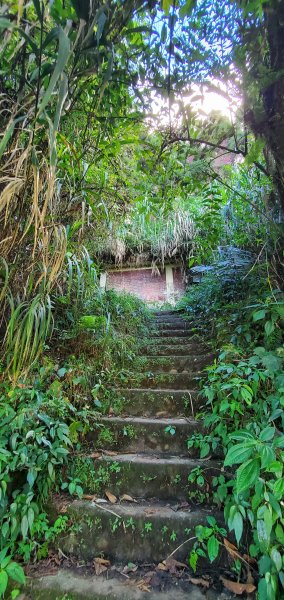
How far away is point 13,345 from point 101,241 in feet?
5.60

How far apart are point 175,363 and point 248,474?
5.44 feet

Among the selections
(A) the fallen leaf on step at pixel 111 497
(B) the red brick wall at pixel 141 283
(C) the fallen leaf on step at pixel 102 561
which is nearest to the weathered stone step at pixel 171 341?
(A) the fallen leaf on step at pixel 111 497

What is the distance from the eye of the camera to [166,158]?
6.92ft

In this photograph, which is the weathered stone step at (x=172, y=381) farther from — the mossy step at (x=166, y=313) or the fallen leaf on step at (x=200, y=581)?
the mossy step at (x=166, y=313)

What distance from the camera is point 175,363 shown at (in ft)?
8.71

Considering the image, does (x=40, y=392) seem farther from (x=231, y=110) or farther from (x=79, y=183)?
(x=231, y=110)

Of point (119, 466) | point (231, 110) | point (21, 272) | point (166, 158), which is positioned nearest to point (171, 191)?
point (166, 158)

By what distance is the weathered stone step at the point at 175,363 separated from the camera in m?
2.58

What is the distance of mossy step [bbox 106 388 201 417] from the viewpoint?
209 centimetres

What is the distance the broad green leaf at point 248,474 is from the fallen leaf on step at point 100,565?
31.0 inches

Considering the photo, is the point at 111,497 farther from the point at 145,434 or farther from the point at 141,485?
the point at 145,434

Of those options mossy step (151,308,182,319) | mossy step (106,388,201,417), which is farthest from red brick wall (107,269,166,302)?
mossy step (106,388,201,417)

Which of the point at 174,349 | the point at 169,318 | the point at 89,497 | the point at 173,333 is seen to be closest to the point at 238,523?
the point at 89,497

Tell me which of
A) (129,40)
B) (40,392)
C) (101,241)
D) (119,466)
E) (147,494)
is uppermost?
(129,40)
